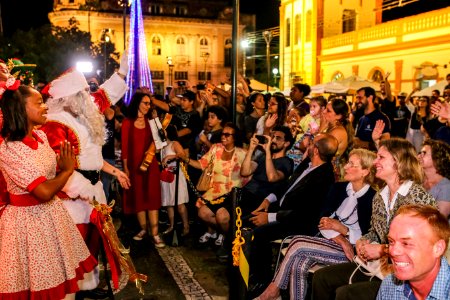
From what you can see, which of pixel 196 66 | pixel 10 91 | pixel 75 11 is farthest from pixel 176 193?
pixel 196 66

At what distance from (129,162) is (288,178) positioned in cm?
228

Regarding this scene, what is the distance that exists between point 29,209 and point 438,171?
349 centimetres

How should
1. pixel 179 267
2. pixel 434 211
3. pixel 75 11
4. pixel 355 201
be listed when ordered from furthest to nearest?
pixel 75 11, pixel 179 267, pixel 355 201, pixel 434 211

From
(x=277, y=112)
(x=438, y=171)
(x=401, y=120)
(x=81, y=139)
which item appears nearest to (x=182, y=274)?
(x=81, y=139)

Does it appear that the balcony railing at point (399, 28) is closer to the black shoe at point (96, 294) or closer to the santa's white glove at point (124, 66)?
the santa's white glove at point (124, 66)

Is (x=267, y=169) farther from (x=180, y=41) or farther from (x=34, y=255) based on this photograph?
(x=180, y=41)

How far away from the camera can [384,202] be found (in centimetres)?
357

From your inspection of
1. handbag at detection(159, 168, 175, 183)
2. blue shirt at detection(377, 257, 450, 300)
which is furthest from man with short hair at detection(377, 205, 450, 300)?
handbag at detection(159, 168, 175, 183)

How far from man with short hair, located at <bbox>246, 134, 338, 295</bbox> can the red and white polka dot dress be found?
1964 millimetres

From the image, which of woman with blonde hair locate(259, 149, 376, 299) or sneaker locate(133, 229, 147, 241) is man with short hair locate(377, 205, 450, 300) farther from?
sneaker locate(133, 229, 147, 241)

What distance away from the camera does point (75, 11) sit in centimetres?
5444

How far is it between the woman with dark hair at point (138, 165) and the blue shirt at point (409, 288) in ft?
13.1

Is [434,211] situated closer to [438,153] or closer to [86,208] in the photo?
Result: [438,153]

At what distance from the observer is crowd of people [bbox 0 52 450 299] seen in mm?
3086
